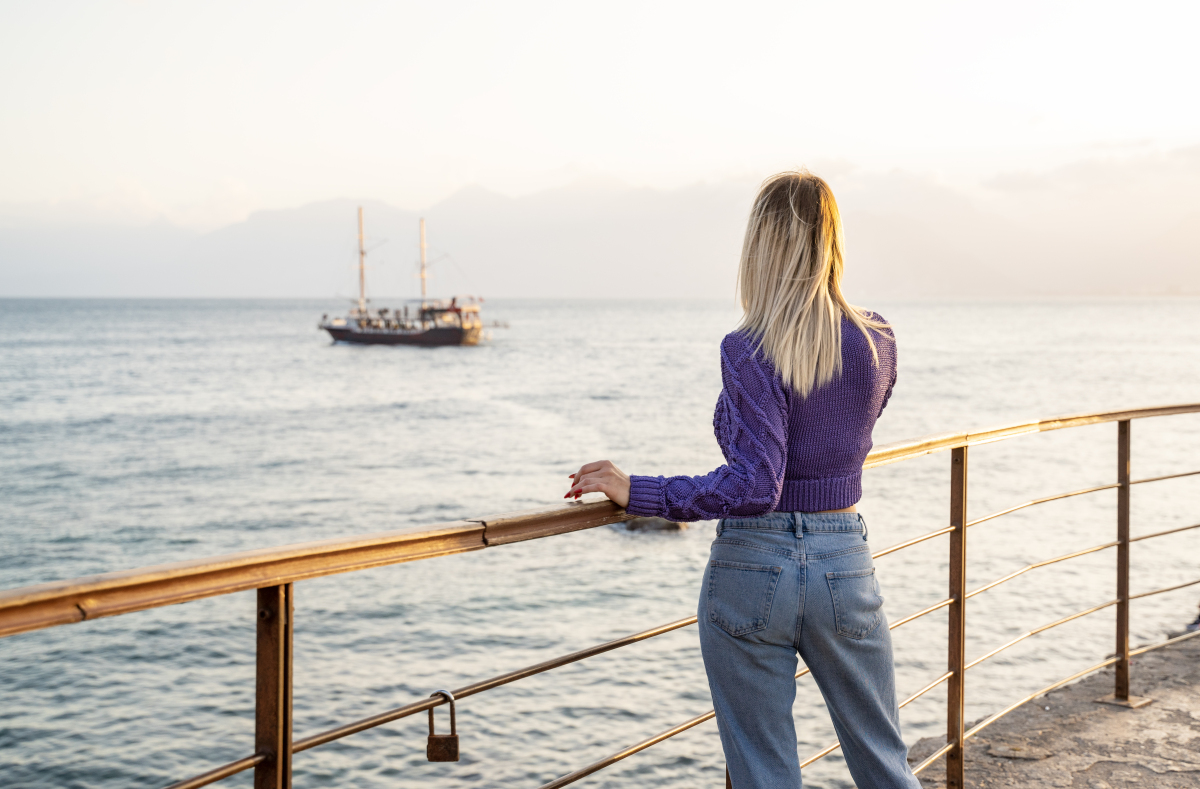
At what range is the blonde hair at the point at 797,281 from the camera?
1500 mm

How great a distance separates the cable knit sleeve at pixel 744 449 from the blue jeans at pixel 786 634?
7 centimetres

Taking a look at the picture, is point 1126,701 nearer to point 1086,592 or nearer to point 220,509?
point 1086,592

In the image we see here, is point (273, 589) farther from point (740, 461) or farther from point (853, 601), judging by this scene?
point (853, 601)

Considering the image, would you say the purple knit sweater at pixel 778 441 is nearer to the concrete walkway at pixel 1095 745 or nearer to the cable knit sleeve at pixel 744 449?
the cable knit sleeve at pixel 744 449

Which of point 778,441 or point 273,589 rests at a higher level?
point 778,441

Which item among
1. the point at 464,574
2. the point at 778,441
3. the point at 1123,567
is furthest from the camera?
the point at 464,574

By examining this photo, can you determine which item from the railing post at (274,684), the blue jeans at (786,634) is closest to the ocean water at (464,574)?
the blue jeans at (786,634)

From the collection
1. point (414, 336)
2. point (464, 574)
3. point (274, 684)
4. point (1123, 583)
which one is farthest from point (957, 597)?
point (414, 336)

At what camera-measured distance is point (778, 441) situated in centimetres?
149

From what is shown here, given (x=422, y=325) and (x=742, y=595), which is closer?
(x=742, y=595)

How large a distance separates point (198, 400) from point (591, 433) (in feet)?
65.6

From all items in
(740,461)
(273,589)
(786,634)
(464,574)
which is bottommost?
(464,574)

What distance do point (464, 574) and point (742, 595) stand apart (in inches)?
434

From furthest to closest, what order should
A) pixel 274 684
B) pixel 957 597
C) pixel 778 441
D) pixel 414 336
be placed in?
pixel 414 336 → pixel 957 597 → pixel 778 441 → pixel 274 684
